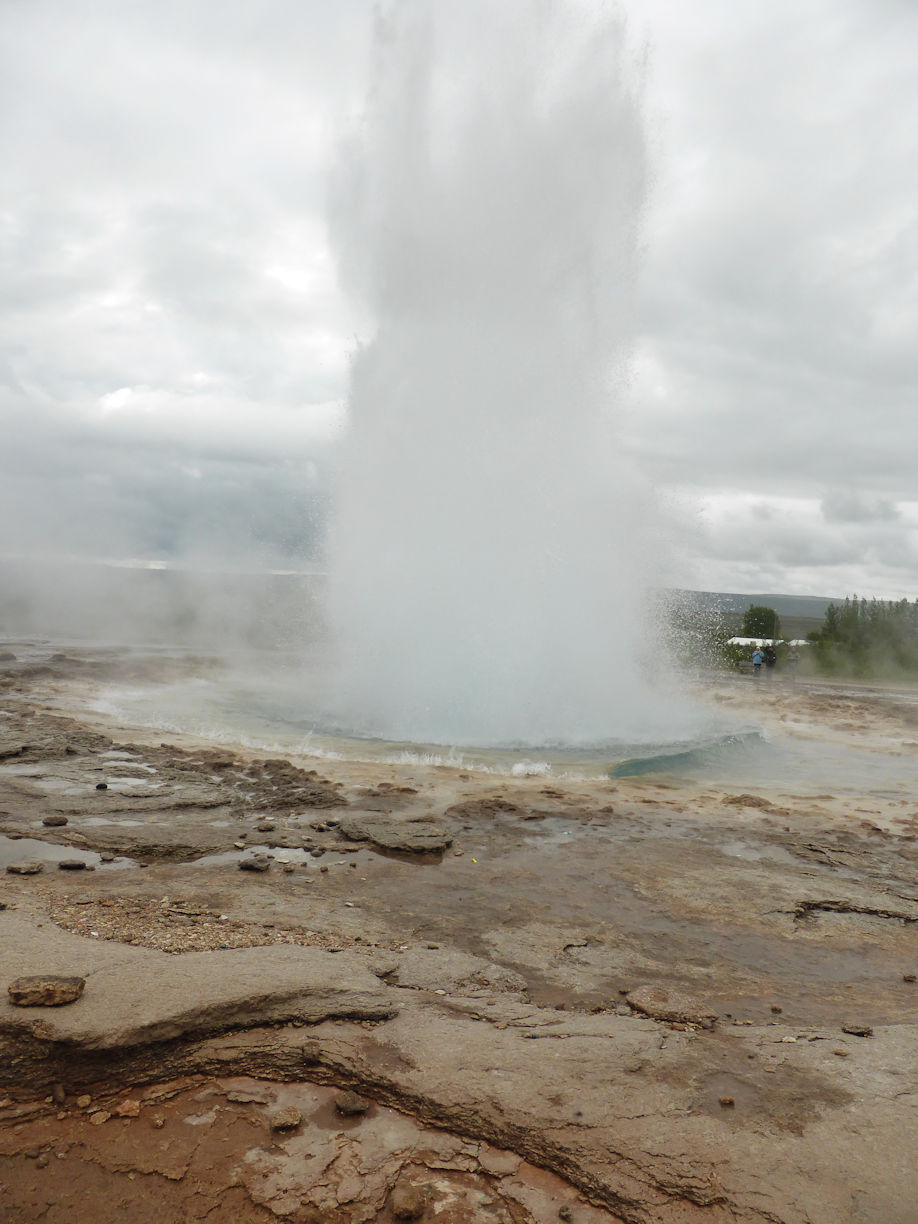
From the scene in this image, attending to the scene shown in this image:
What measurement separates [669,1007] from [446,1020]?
46.3 inches

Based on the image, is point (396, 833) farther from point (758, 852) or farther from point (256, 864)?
point (758, 852)

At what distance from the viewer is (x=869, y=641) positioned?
1399 inches

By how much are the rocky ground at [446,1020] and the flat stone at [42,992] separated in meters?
0.03

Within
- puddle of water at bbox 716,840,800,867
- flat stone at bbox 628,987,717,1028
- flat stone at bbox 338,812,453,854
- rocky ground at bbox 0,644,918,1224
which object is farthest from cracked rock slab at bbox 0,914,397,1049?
puddle of water at bbox 716,840,800,867

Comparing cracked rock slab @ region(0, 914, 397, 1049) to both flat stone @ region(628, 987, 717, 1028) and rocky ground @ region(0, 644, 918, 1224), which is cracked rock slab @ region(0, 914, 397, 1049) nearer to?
rocky ground @ region(0, 644, 918, 1224)

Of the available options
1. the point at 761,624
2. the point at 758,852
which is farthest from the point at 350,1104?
the point at 761,624

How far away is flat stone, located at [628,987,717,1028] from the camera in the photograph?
3787 mm

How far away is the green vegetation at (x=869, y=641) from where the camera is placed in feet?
102

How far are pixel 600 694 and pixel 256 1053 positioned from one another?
11613 millimetres

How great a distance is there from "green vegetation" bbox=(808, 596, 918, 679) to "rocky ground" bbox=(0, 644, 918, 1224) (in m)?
26.4

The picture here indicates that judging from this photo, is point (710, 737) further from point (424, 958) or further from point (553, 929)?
point (424, 958)

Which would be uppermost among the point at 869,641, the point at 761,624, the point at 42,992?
the point at 761,624

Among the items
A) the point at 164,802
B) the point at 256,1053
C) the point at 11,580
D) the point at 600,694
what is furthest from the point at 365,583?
the point at 11,580

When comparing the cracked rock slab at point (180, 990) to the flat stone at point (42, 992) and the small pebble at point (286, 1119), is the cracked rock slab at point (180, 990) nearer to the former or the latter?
the flat stone at point (42, 992)
